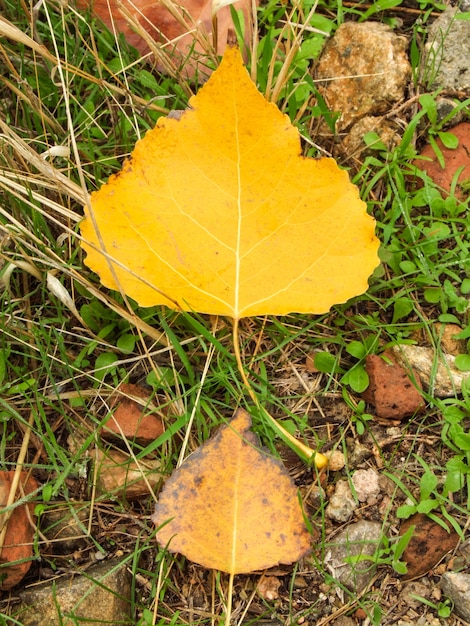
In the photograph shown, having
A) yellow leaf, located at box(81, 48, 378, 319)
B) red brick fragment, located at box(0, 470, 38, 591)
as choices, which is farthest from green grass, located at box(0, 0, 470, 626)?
yellow leaf, located at box(81, 48, 378, 319)

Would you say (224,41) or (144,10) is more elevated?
(144,10)

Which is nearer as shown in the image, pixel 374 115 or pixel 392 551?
pixel 392 551

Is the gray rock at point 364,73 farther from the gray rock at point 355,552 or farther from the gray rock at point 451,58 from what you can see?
the gray rock at point 355,552

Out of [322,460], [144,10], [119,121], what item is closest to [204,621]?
[322,460]

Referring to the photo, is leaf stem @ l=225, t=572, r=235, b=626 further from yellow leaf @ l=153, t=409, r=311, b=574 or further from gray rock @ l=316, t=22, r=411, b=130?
gray rock @ l=316, t=22, r=411, b=130

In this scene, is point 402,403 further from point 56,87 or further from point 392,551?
point 56,87

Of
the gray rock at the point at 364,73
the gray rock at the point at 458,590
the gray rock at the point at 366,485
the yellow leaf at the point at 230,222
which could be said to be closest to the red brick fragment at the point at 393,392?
the gray rock at the point at 366,485

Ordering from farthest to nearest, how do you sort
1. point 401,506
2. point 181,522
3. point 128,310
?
point 128,310 < point 401,506 < point 181,522

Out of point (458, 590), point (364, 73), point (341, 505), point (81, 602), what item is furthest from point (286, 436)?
point (364, 73)
